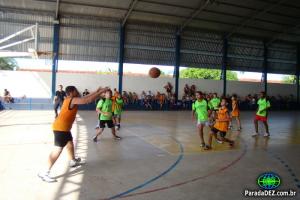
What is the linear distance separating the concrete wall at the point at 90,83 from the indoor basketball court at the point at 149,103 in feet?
0.26

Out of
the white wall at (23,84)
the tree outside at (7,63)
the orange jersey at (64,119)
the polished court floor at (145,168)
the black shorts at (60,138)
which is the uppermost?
the tree outside at (7,63)

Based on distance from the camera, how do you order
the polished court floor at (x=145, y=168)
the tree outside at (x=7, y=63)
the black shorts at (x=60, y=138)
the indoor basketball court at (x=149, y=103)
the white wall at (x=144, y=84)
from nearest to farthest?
the polished court floor at (x=145, y=168)
the indoor basketball court at (x=149, y=103)
the black shorts at (x=60, y=138)
the white wall at (x=144, y=84)
the tree outside at (x=7, y=63)

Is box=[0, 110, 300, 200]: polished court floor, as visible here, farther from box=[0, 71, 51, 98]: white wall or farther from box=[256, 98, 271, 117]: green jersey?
box=[0, 71, 51, 98]: white wall

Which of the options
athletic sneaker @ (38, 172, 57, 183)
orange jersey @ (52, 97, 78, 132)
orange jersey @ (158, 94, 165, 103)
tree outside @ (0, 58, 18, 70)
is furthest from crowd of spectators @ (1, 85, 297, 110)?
tree outside @ (0, 58, 18, 70)

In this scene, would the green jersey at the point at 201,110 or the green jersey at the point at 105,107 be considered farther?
the green jersey at the point at 105,107

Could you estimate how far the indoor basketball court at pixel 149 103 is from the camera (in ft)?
17.4

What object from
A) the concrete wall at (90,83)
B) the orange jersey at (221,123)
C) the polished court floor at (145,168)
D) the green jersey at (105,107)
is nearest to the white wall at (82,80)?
the concrete wall at (90,83)

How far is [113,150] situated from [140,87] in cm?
1742

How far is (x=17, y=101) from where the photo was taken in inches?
831

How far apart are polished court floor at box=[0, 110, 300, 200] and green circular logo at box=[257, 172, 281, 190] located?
0.10m

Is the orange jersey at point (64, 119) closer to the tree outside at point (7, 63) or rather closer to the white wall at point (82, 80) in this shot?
the white wall at point (82, 80)

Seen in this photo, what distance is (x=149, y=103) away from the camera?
2450cm

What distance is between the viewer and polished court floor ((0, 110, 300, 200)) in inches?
187

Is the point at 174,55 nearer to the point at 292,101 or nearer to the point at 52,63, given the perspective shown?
the point at 52,63
